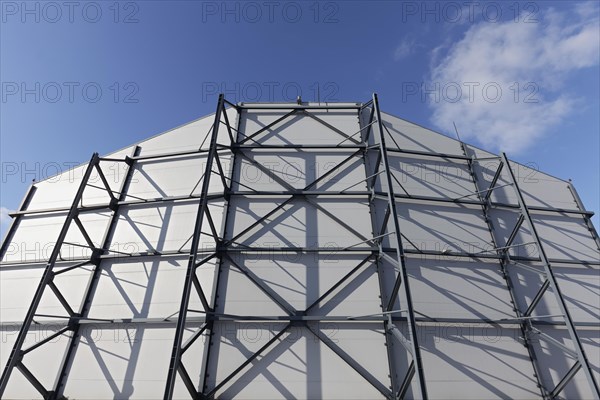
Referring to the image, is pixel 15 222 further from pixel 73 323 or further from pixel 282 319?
pixel 282 319

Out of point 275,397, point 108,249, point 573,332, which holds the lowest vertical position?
point 275,397

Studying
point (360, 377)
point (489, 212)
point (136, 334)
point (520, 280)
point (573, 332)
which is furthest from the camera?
point (489, 212)

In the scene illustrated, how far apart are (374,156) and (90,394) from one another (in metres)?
11.8

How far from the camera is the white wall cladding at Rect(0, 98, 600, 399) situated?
29.2 ft

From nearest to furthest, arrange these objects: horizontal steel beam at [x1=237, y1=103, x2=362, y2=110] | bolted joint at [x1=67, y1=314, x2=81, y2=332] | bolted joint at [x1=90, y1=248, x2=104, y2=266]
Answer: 1. bolted joint at [x1=67, y1=314, x2=81, y2=332]
2. bolted joint at [x1=90, y1=248, x2=104, y2=266]
3. horizontal steel beam at [x1=237, y1=103, x2=362, y2=110]

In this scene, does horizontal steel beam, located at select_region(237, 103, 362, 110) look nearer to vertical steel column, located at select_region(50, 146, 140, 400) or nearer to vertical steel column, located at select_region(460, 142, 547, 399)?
vertical steel column, located at select_region(460, 142, 547, 399)

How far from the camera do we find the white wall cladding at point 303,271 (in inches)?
351

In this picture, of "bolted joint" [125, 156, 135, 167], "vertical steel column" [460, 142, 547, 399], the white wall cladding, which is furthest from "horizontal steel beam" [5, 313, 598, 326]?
"bolted joint" [125, 156, 135, 167]

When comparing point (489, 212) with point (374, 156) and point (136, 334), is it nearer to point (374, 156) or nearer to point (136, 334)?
point (374, 156)

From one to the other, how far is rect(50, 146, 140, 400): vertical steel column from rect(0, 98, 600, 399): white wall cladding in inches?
5.3

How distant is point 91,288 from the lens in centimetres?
1030

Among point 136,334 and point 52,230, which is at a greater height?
point 52,230

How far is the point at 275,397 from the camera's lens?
27.8 feet

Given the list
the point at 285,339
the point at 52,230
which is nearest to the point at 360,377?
the point at 285,339
